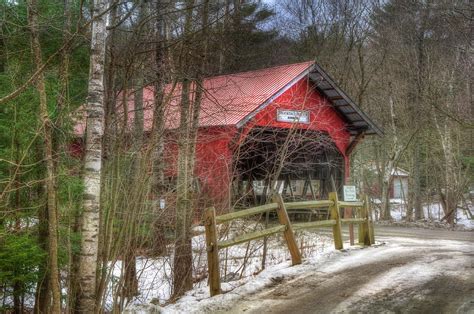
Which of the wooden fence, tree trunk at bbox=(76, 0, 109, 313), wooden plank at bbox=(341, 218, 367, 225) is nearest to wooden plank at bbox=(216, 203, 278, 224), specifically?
the wooden fence

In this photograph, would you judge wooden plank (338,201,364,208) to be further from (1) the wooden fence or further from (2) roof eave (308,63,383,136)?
(2) roof eave (308,63,383,136)

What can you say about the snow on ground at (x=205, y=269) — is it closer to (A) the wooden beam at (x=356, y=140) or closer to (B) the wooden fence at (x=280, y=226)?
(B) the wooden fence at (x=280, y=226)

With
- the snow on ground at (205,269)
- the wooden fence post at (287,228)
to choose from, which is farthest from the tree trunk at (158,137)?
the wooden fence post at (287,228)

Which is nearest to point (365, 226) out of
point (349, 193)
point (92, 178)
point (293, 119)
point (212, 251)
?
point (349, 193)

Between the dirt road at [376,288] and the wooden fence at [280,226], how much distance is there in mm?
485

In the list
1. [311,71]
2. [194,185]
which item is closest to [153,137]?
[194,185]

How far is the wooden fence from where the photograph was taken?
659 centimetres

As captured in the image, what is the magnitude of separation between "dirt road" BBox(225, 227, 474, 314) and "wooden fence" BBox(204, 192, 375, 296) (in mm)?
485

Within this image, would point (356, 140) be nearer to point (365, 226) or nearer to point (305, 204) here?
point (365, 226)

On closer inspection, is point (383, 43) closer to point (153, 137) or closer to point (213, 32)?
point (213, 32)

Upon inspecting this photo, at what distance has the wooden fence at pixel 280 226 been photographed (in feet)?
21.6

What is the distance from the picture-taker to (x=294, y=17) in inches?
1159

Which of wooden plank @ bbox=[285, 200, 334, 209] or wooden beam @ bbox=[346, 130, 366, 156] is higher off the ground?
wooden beam @ bbox=[346, 130, 366, 156]

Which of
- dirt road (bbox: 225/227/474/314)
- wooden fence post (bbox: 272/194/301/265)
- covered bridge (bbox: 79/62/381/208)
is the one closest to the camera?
dirt road (bbox: 225/227/474/314)
